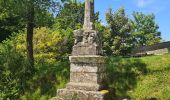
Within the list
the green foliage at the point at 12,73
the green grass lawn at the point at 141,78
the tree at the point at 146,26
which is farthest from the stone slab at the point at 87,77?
the tree at the point at 146,26

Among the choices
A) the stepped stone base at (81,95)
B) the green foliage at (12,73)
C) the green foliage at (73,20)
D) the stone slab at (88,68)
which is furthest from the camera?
the green foliage at (73,20)

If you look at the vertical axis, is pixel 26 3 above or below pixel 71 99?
above

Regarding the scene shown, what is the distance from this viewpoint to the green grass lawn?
11215mm

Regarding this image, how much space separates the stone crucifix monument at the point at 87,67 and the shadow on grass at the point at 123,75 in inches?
32.5

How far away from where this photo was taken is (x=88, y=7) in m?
11.2

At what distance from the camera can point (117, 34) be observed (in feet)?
→ 136

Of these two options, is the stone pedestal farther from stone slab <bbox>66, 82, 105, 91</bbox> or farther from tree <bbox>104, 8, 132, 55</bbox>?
tree <bbox>104, 8, 132, 55</bbox>

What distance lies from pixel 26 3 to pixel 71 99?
5.86 m

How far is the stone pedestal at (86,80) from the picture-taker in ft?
34.6

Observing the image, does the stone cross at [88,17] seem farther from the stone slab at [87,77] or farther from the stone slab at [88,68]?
the stone slab at [87,77]

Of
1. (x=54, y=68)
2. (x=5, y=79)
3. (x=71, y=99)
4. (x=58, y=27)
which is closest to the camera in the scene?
(x=71, y=99)

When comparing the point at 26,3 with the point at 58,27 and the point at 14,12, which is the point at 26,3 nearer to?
the point at 14,12

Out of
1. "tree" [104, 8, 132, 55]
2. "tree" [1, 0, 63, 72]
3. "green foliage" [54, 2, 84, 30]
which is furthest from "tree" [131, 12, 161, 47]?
"tree" [1, 0, 63, 72]

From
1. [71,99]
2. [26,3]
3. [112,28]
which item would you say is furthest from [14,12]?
[112,28]
